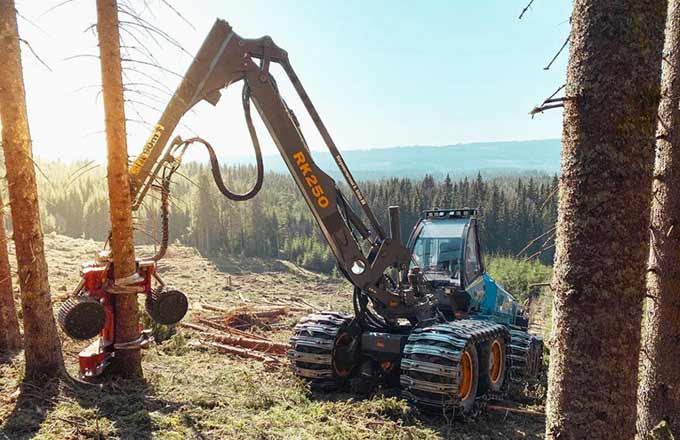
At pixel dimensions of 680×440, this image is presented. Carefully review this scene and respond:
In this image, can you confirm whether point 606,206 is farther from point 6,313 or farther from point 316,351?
point 6,313

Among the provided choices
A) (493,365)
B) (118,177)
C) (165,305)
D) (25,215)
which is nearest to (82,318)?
(165,305)

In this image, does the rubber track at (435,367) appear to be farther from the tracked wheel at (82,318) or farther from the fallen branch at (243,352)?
the tracked wheel at (82,318)

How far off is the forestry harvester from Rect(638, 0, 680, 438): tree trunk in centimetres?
196

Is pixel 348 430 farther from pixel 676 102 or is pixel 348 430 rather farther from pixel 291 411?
pixel 676 102

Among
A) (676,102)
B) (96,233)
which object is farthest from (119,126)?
(96,233)

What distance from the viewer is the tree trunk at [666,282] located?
5121 millimetres

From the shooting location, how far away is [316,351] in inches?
275

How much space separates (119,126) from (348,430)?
439 cm

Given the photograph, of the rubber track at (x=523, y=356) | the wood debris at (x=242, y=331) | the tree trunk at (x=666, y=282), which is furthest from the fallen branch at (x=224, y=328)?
the tree trunk at (x=666, y=282)

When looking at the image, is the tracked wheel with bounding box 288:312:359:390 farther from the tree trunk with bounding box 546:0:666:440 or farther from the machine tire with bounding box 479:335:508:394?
the tree trunk with bounding box 546:0:666:440

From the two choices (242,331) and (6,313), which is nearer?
(6,313)

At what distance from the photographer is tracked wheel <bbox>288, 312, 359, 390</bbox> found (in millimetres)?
7004

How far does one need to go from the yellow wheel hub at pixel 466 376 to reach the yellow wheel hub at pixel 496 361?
1.03 meters

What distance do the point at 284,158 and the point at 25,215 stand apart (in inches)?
119
